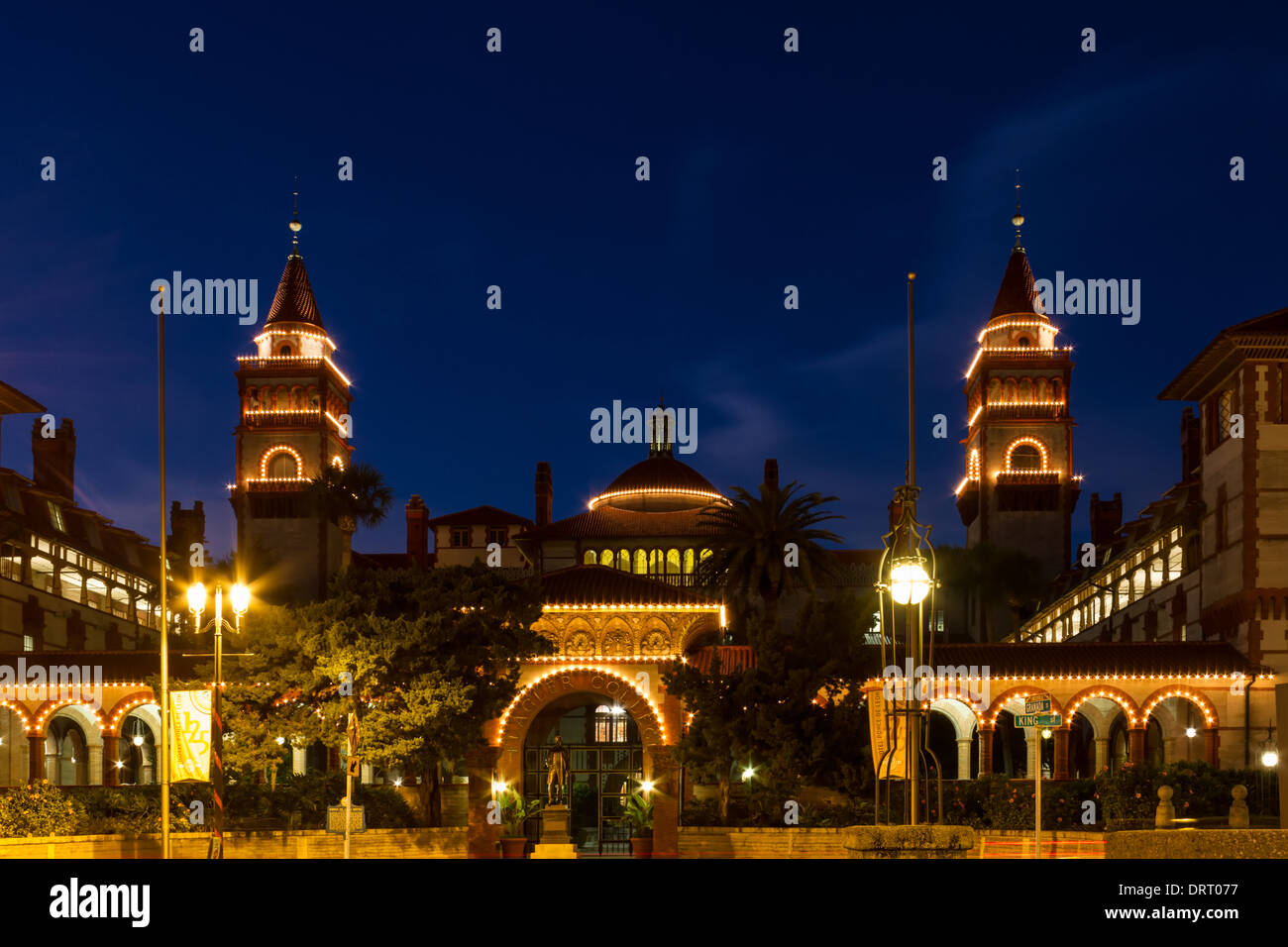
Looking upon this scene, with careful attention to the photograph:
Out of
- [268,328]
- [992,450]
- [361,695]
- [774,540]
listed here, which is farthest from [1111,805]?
[268,328]

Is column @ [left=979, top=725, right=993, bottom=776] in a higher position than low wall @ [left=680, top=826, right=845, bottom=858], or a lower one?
higher

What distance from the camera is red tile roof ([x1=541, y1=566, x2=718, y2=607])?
49531 mm

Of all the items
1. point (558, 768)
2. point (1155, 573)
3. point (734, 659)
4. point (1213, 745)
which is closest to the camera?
point (558, 768)

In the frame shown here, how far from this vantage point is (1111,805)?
125ft

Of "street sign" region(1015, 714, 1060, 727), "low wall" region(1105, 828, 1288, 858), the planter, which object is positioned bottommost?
the planter

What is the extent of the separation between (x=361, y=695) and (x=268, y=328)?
57.6 metres

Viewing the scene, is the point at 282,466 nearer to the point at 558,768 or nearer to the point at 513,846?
the point at 558,768

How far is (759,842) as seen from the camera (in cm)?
3950

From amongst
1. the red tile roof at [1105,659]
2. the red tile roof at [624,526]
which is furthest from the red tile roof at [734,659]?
the red tile roof at [624,526]

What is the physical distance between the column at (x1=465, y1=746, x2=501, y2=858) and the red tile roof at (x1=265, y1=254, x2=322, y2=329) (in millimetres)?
55582

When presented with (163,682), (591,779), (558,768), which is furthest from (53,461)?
(163,682)

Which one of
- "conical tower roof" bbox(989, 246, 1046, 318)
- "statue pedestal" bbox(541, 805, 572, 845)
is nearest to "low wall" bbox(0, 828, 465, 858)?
"statue pedestal" bbox(541, 805, 572, 845)

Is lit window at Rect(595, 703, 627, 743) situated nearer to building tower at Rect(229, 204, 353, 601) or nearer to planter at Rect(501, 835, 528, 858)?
planter at Rect(501, 835, 528, 858)

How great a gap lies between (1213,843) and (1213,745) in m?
39.3
